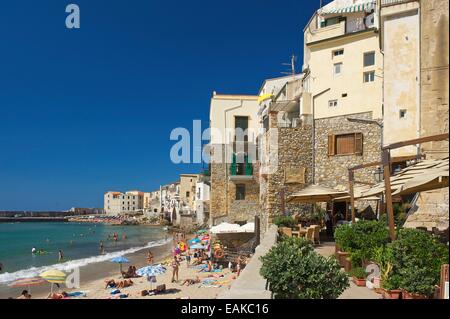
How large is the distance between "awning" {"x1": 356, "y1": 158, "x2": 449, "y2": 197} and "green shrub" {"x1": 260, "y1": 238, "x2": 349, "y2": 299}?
2.20 m

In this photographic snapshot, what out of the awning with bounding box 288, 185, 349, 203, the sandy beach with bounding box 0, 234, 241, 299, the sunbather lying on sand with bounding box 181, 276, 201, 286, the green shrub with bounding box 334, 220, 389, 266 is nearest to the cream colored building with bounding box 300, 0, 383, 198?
the awning with bounding box 288, 185, 349, 203

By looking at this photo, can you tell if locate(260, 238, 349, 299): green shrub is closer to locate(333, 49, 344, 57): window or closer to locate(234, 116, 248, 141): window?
locate(333, 49, 344, 57): window

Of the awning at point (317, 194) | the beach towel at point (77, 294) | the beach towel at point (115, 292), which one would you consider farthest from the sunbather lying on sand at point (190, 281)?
the awning at point (317, 194)

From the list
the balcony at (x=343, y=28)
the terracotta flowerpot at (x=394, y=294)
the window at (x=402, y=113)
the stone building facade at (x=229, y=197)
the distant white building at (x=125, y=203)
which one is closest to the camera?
the terracotta flowerpot at (x=394, y=294)

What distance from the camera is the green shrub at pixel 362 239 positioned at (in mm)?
8163

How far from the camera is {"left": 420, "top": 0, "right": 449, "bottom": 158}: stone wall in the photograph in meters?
11.1

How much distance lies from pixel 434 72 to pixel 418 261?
795 centimetres

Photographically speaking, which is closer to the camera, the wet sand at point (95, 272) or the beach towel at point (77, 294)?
the beach towel at point (77, 294)

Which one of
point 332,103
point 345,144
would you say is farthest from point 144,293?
point 332,103

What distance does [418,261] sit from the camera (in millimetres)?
6129

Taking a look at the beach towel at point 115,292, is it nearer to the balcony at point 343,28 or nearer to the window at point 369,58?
the balcony at point 343,28

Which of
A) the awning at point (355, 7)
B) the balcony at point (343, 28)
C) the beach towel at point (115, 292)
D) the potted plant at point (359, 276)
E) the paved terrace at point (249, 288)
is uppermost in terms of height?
the awning at point (355, 7)

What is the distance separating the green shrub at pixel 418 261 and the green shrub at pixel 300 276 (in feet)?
4.35
